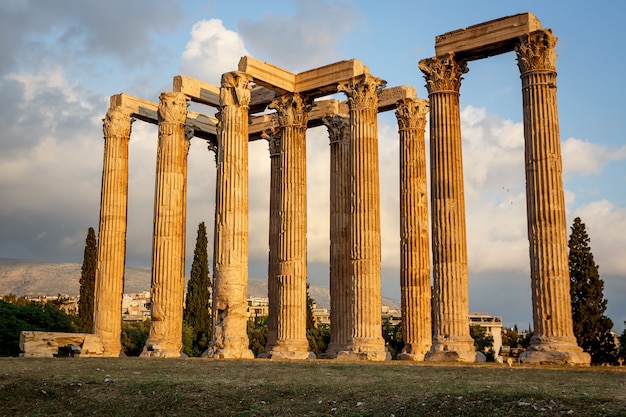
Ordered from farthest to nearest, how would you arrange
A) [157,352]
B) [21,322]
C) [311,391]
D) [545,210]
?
[21,322] → [157,352] → [545,210] → [311,391]

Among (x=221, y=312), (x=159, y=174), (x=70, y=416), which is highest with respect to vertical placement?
(x=159, y=174)

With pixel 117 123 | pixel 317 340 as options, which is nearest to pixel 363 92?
pixel 117 123

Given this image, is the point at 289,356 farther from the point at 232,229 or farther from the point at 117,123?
the point at 117,123

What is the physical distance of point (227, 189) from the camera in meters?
38.9

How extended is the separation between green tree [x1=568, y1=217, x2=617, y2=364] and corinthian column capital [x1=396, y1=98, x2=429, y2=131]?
1004 inches

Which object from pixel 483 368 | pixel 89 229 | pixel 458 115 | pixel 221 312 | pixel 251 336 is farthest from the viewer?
pixel 251 336

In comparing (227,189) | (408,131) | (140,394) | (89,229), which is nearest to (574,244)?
(408,131)

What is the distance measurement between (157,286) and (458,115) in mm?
18774

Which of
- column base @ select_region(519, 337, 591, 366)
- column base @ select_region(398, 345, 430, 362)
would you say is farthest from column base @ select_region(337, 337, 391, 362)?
column base @ select_region(519, 337, 591, 366)

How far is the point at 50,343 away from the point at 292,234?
46.4 ft

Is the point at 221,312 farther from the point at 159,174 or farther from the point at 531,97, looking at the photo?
the point at 531,97

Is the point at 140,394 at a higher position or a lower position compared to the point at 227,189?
lower

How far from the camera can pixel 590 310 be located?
2365 inches

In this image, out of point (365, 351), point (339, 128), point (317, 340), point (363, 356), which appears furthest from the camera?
point (317, 340)
